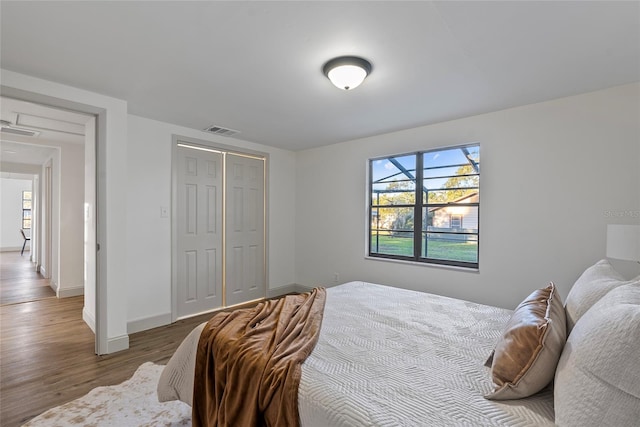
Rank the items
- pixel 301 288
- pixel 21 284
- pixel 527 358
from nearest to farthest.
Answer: pixel 527 358 → pixel 301 288 → pixel 21 284

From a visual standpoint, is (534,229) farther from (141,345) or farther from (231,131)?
(141,345)

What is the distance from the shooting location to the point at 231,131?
12.9ft

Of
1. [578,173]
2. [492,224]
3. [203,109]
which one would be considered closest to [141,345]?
[203,109]

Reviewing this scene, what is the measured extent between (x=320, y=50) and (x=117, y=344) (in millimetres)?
3109

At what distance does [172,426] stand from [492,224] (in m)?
3.24

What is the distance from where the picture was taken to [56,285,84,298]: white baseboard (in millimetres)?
4586

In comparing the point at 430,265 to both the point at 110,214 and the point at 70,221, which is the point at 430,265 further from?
the point at 70,221

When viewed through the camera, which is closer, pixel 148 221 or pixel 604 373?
pixel 604 373

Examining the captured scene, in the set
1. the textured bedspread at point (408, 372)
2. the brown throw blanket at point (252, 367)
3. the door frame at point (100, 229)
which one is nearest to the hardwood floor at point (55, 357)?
the door frame at point (100, 229)

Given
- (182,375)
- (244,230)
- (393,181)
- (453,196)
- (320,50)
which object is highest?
(320,50)

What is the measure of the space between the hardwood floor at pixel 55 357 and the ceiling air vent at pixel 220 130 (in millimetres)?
2392

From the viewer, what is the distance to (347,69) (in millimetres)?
2119

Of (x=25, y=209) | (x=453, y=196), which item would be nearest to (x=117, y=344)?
(x=453, y=196)

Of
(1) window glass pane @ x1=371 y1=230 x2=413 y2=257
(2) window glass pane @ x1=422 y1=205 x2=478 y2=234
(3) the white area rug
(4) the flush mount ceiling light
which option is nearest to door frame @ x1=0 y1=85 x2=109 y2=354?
(3) the white area rug
